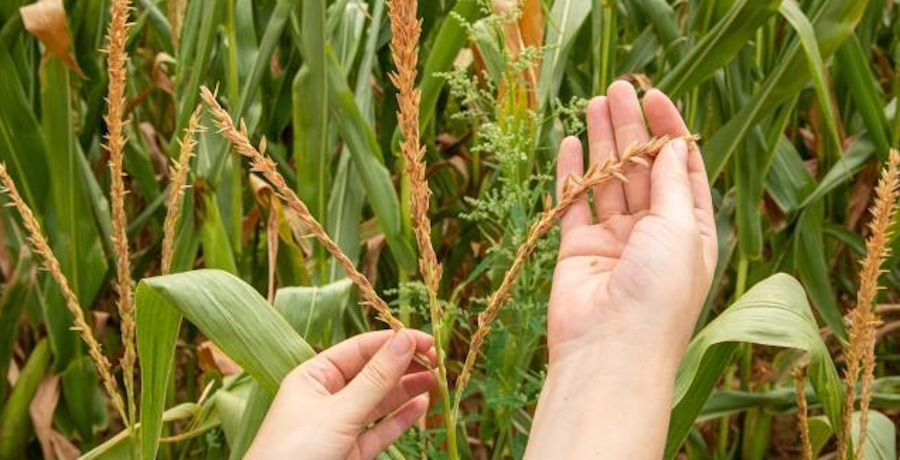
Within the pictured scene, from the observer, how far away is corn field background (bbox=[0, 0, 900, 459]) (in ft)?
4.20

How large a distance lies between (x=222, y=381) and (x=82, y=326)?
574 millimetres

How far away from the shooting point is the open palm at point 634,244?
1.03 metres

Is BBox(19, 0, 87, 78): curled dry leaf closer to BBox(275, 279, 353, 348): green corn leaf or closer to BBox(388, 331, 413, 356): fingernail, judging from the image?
BBox(275, 279, 353, 348): green corn leaf

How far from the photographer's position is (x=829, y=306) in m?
1.81

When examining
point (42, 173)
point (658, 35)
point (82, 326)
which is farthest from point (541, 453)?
point (42, 173)

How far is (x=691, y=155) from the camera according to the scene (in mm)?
1155

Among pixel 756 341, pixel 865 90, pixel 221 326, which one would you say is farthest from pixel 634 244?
pixel 865 90

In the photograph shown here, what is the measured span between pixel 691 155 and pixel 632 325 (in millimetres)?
205

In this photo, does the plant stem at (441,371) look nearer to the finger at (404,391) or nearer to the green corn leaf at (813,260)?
the finger at (404,391)

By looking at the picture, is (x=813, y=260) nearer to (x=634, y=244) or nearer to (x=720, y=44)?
(x=720, y=44)

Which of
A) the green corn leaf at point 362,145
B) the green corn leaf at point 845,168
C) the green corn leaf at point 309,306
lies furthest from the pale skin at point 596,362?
the green corn leaf at point 845,168

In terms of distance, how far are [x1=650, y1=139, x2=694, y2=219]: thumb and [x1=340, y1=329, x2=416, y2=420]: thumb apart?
25 cm

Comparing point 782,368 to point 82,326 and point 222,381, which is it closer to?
point 222,381

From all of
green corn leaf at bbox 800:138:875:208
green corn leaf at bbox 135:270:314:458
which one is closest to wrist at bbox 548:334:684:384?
green corn leaf at bbox 135:270:314:458
